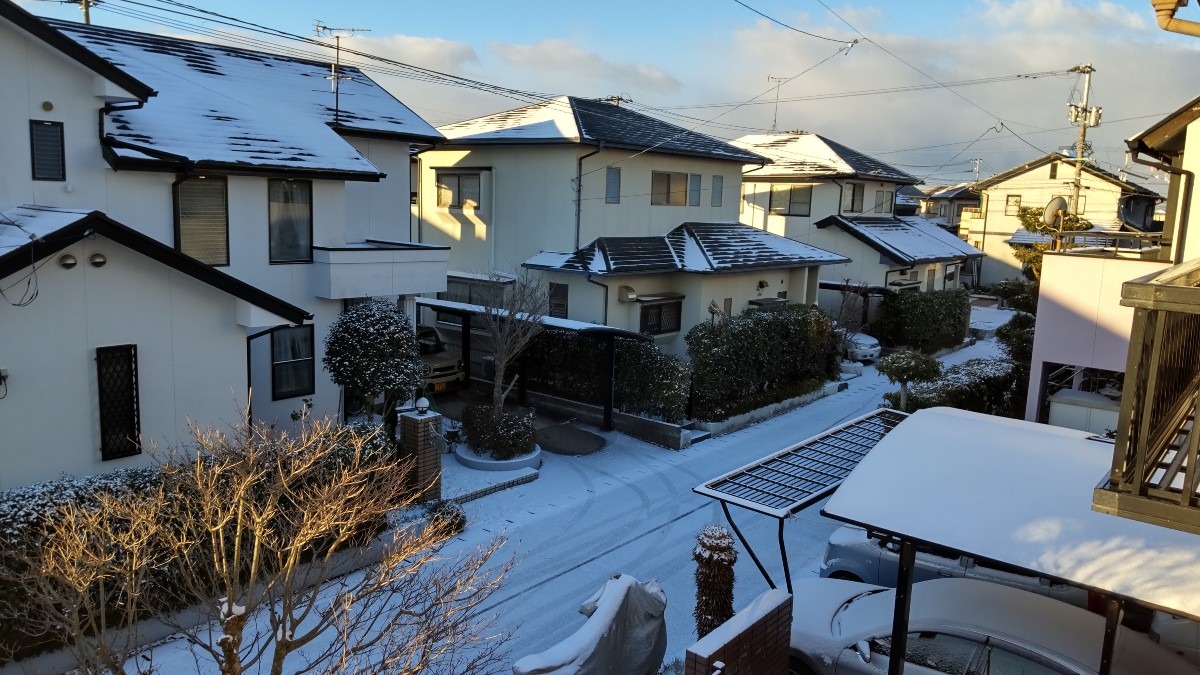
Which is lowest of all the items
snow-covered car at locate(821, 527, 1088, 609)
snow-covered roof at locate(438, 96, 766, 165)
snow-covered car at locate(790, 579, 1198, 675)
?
snow-covered car at locate(821, 527, 1088, 609)

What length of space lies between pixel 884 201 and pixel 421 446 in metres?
26.6

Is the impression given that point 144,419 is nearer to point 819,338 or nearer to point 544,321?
point 544,321

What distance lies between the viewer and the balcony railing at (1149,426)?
147 inches

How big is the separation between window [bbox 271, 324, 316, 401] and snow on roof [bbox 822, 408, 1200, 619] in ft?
34.6

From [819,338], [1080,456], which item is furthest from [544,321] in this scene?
[1080,456]

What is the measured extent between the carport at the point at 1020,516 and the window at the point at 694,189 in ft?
54.3

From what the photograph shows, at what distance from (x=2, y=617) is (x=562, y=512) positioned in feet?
23.6

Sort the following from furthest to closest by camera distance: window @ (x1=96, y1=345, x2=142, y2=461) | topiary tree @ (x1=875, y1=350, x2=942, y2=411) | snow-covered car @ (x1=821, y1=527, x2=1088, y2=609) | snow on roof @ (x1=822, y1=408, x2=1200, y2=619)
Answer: topiary tree @ (x1=875, y1=350, x2=942, y2=411), window @ (x1=96, y1=345, x2=142, y2=461), snow-covered car @ (x1=821, y1=527, x2=1088, y2=609), snow on roof @ (x1=822, y1=408, x2=1200, y2=619)

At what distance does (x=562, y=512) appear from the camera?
1254cm

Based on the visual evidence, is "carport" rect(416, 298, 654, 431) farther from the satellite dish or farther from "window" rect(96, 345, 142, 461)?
the satellite dish

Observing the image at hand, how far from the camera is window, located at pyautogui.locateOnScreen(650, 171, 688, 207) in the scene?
22.2 m

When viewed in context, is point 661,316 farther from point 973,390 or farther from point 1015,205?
point 1015,205

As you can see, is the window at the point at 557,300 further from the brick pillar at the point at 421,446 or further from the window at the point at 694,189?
the brick pillar at the point at 421,446

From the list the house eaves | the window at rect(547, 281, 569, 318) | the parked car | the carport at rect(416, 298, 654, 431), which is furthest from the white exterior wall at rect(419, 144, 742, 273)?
the house eaves
